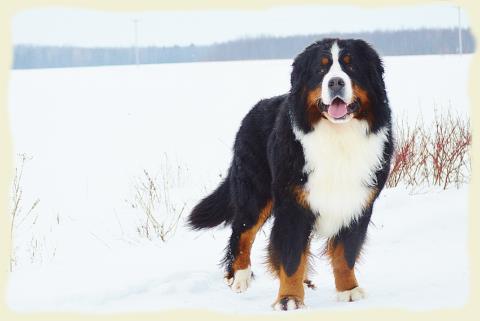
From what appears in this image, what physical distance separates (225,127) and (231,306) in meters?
11.0

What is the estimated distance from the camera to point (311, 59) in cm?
333

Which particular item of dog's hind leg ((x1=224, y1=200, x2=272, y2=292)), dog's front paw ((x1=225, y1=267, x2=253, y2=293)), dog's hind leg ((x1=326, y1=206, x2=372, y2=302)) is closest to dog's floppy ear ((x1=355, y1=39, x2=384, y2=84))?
dog's hind leg ((x1=326, y1=206, x2=372, y2=302))

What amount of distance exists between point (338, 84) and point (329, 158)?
17.1 inches

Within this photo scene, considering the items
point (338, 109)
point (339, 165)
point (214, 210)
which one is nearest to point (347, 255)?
point (339, 165)

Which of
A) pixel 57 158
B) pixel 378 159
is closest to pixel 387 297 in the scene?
pixel 378 159

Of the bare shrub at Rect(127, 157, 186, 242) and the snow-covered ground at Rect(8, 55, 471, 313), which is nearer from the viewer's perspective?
the snow-covered ground at Rect(8, 55, 471, 313)

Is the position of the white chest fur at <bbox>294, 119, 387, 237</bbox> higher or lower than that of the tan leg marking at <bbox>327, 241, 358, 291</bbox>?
higher

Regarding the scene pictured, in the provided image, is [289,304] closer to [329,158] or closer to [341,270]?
[341,270]

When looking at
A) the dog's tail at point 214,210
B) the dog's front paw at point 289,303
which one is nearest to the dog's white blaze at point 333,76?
the dog's front paw at point 289,303

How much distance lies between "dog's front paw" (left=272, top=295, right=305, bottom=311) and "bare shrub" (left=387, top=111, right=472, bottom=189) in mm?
2868

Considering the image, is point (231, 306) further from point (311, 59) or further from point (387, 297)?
point (311, 59)

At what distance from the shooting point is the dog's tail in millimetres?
4562

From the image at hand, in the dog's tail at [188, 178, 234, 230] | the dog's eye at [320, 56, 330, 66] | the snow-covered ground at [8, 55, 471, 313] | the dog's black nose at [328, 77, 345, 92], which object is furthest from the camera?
the dog's tail at [188, 178, 234, 230]

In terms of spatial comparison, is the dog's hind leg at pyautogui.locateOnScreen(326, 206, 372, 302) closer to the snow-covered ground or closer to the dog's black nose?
the snow-covered ground
